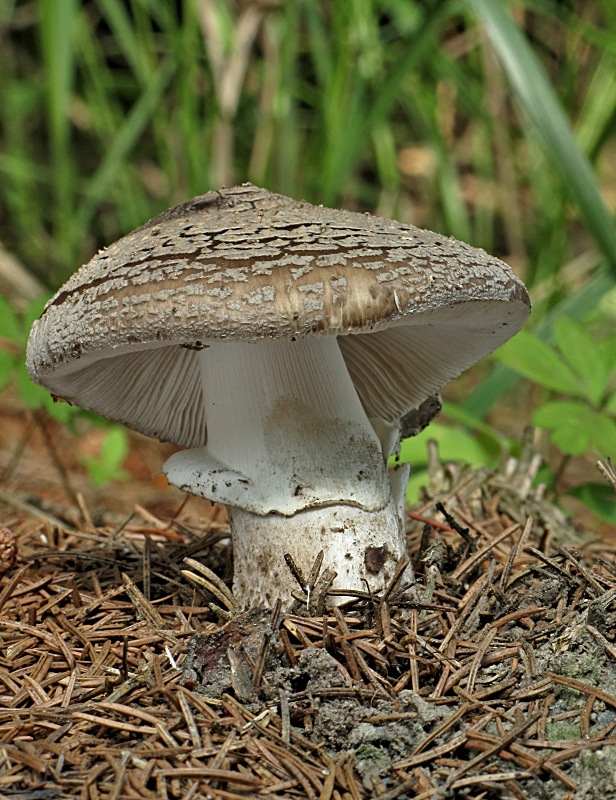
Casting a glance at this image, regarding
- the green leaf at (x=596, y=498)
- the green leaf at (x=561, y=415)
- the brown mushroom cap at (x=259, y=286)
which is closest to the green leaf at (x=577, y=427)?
the green leaf at (x=561, y=415)

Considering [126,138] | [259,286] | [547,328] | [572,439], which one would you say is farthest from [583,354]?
[126,138]

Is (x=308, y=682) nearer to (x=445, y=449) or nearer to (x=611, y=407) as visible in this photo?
(x=445, y=449)

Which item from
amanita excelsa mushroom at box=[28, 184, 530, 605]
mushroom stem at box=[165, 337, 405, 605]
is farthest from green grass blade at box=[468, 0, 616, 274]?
mushroom stem at box=[165, 337, 405, 605]

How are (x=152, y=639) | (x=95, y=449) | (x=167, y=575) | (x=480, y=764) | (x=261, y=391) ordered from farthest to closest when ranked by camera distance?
(x=95, y=449)
(x=167, y=575)
(x=261, y=391)
(x=152, y=639)
(x=480, y=764)

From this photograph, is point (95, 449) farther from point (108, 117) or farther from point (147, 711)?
point (147, 711)

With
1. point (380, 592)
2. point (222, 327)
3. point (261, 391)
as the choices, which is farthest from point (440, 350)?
point (222, 327)

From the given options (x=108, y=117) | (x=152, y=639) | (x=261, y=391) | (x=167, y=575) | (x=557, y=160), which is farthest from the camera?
(x=108, y=117)

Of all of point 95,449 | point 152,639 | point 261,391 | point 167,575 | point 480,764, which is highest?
point 261,391

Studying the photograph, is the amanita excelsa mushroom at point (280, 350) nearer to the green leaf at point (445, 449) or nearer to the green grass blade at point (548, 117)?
the green leaf at point (445, 449)

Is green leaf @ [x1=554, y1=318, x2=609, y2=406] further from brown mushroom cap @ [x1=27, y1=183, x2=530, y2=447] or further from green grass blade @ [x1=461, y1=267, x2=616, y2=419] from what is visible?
brown mushroom cap @ [x1=27, y1=183, x2=530, y2=447]
